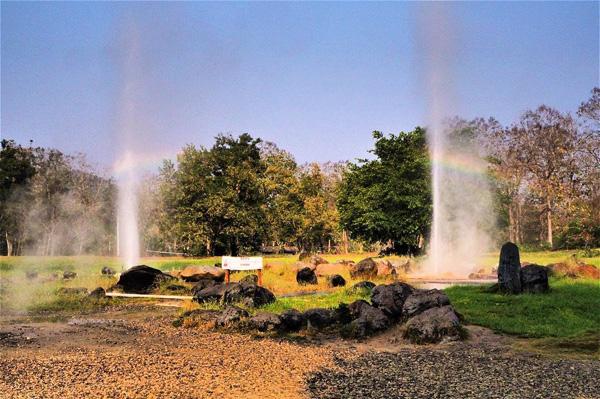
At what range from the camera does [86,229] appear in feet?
203

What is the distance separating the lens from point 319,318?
12.6 m

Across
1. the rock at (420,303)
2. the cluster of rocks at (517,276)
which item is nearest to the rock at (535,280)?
the cluster of rocks at (517,276)

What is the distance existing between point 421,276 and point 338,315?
46.5 feet

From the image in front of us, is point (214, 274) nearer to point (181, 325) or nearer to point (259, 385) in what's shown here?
point (181, 325)

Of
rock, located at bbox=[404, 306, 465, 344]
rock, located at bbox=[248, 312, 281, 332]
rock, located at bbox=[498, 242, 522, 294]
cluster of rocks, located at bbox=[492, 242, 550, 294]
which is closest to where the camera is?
rock, located at bbox=[404, 306, 465, 344]

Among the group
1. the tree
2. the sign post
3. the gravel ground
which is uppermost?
the tree

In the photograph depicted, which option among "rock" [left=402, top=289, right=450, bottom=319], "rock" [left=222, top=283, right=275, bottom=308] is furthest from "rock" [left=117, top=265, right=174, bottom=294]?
"rock" [left=402, top=289, right=450, bottom=319]

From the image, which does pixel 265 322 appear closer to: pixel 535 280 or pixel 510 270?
pixel 510 270

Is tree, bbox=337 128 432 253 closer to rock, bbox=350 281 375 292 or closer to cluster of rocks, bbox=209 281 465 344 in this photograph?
rock, bbox=350 281 375 292

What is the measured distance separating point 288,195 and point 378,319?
181ft

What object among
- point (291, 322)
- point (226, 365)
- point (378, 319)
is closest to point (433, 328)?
point (378, 319)

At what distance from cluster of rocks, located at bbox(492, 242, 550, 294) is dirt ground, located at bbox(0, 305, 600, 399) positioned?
561cm

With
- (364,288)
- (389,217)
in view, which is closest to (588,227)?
(389,217)

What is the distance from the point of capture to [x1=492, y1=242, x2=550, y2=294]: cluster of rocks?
53.4 ft
